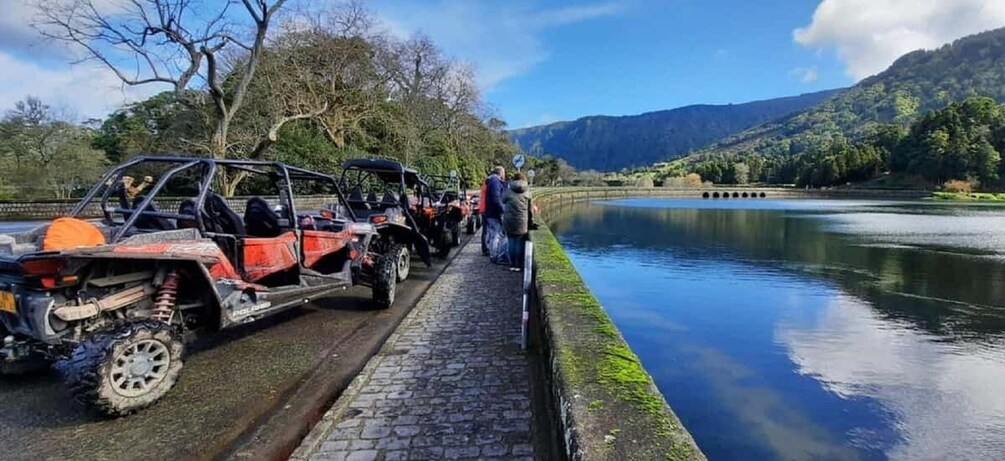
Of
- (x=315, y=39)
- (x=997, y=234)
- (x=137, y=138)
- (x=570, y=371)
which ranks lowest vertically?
(x=997, y=234)

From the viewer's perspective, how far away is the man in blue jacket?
10.7m

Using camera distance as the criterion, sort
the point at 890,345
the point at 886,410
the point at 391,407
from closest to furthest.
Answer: the point at 391,407
the point at 886,410
the point at 890,345

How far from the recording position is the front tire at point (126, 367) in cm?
350

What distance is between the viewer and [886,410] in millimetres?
6621

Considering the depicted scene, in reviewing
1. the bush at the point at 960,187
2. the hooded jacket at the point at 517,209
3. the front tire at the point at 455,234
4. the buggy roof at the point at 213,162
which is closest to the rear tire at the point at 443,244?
the front tire at the point at 455,234

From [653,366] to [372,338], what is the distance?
4083 mm

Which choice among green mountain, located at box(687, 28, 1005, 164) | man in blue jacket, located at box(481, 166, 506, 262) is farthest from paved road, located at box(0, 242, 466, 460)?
green mountain, located at box(687, 28, 1005, 164)

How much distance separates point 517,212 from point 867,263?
45.7ft

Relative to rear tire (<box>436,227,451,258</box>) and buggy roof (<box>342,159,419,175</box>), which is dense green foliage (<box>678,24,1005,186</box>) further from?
buggy roof (<box>342,159,419,175</box>)

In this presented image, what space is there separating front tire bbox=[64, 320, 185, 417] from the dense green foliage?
9608cm

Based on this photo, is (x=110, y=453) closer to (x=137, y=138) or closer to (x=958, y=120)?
(x=137, y=138)

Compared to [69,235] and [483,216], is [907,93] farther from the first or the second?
[69,235]

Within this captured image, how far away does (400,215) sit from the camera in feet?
31.0

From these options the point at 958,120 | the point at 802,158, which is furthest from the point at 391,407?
the point at 802,158
